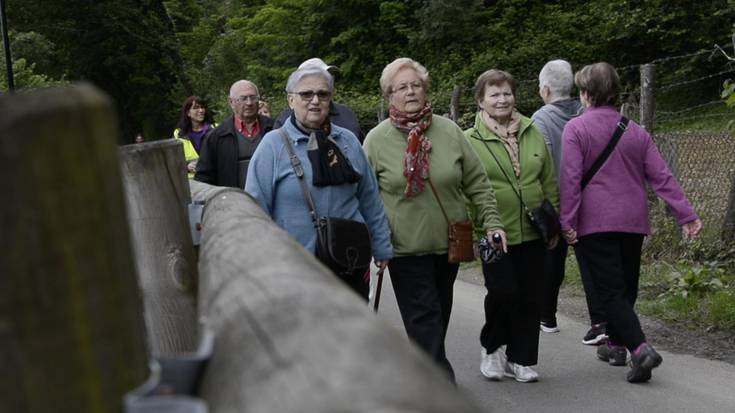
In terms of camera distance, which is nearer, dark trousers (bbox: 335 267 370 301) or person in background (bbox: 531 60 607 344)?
dark trousers (bbox: 335 267 370 301)

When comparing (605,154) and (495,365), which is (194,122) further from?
(605,154)

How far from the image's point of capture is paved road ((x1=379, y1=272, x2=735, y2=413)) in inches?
218

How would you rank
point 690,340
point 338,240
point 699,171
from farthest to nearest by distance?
point 699,171
point 690,340
point 338,240

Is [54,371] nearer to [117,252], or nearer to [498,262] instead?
[117,252]

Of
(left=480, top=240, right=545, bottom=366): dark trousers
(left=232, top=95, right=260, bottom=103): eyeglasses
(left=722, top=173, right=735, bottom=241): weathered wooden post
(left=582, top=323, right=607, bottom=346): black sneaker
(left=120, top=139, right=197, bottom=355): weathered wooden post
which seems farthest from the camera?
(left=722, top=173, right=735, bottom=241): weathered wooden post

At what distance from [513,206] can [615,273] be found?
0.72 meters

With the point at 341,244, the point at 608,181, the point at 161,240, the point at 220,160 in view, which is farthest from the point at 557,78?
the point at 161,240

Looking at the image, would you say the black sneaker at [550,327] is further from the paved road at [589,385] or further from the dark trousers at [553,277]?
the paved road at [589,385]

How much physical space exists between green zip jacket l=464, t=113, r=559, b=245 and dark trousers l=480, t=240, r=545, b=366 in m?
0.14

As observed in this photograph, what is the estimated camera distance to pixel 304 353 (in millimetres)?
1043

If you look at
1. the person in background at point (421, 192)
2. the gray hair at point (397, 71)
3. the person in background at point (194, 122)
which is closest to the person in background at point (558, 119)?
the person in background at point (421, 192)

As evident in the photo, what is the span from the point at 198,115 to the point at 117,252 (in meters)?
8.46

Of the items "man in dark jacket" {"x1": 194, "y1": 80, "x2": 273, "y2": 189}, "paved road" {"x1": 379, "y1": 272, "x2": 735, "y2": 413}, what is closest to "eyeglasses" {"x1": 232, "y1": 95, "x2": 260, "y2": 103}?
"man in dark jacket" {"x1": 194, "y1": 80, "x2": 273, "y2": 189}

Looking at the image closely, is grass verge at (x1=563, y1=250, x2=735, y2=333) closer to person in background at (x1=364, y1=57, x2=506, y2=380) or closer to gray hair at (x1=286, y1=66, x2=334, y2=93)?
person in background at (x1=364, y1=57, x2=506, y2=380)
